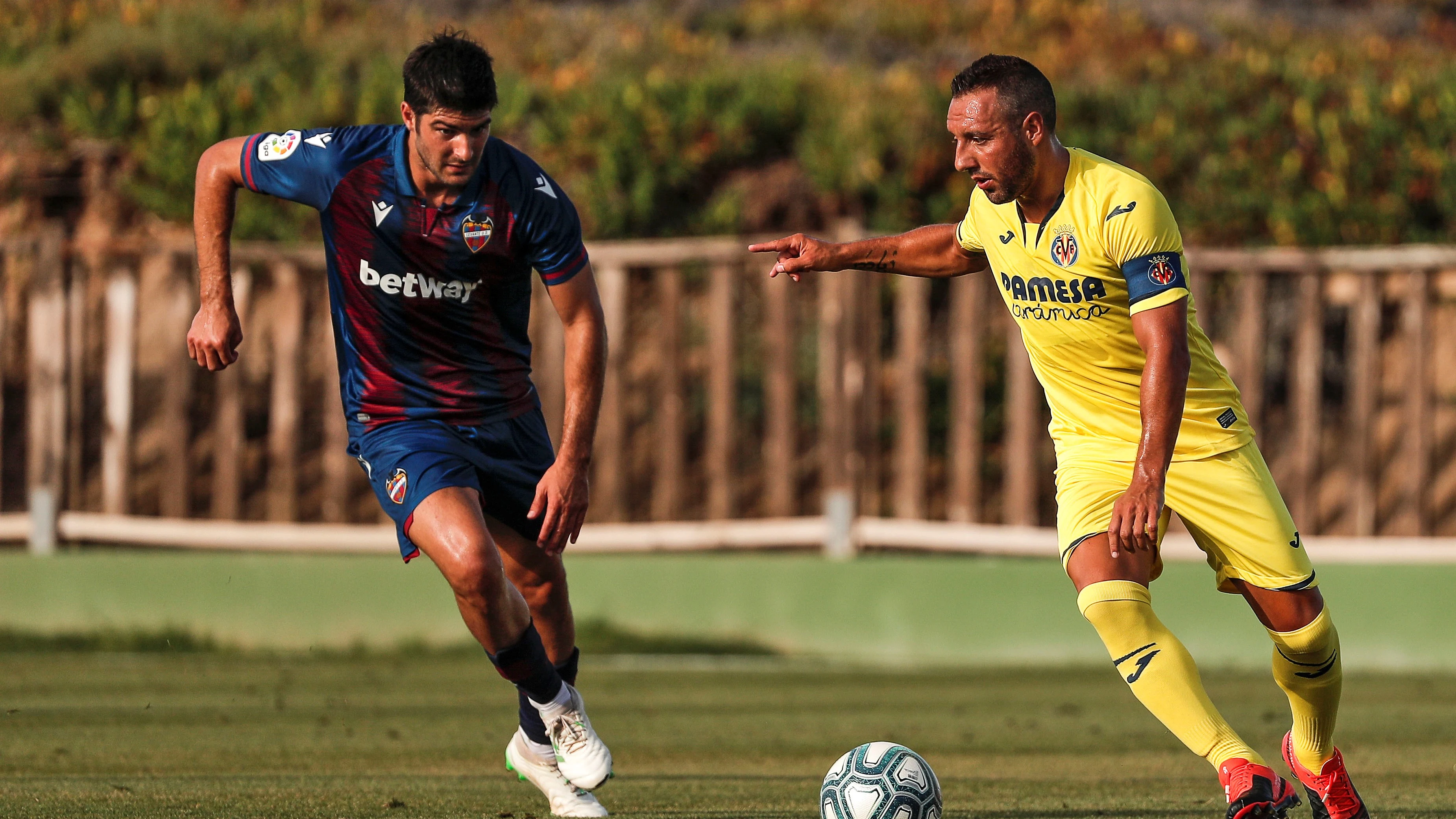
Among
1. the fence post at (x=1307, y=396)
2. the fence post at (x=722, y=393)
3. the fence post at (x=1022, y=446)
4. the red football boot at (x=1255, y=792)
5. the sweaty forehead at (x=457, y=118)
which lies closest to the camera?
the red football boot at (x=1255, y=792)

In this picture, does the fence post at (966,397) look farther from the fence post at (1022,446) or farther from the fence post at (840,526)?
the fence post at (840,526)

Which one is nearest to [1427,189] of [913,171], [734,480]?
[913,171]

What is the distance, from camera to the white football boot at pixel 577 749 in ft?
19.3

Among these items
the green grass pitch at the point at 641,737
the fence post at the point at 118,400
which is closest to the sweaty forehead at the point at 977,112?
the green grass pitch at the point at 641,737

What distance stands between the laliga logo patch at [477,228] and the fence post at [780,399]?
22.3 feet

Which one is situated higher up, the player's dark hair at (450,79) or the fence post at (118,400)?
the player's dark hair at (450,79)

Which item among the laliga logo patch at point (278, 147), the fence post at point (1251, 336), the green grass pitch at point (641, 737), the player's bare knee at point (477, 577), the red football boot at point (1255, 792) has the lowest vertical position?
the green grass pitch at point (641, 737)

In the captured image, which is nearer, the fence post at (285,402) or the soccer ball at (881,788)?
the soccer ball at (881,788)

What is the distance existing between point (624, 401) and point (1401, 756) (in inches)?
263

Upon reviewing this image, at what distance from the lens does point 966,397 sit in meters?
12.7

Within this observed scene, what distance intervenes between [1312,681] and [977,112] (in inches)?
80.3

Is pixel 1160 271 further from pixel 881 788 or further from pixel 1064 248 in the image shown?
pixel 881 788

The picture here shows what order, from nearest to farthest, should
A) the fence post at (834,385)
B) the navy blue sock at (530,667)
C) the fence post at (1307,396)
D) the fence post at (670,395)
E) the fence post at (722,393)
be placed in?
1. the navy blue sock at (530,667)
2. the fence post at (1307,396)
3. the fence post at (834,385)
4. the fence post at (722,393)
5. the fence post at (670,395)

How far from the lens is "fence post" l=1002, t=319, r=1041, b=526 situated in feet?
41.1
